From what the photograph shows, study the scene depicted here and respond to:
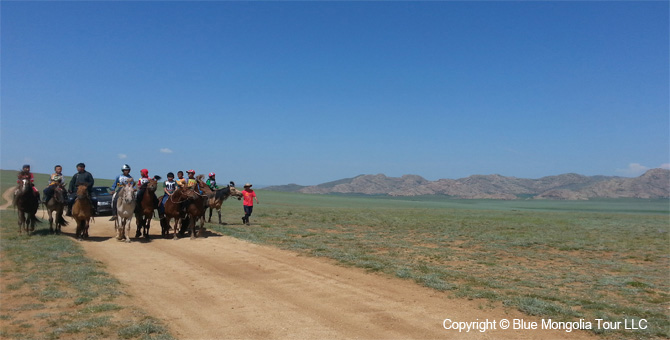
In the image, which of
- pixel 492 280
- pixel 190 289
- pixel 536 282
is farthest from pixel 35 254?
pixel 536 282

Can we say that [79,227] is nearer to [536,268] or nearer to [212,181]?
[212,181]

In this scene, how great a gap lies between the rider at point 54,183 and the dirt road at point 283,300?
15.4ft

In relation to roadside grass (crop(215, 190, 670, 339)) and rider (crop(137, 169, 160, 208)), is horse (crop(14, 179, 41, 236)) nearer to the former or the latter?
rider (crop(137, 169, 160, 208))

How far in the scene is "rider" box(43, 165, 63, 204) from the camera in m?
16.6

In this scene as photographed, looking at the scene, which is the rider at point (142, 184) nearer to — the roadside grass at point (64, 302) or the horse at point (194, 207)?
the horse at point (194, 207)

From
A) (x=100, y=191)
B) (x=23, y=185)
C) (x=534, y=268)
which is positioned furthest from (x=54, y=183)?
(x=534, y=268)

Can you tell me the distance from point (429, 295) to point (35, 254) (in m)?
11.4

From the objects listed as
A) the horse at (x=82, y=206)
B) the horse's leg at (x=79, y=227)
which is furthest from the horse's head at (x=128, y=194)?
the horse's leg at (x=79, y=227)

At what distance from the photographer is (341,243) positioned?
17.8 m

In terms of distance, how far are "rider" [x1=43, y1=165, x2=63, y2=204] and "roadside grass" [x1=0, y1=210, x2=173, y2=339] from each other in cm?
385

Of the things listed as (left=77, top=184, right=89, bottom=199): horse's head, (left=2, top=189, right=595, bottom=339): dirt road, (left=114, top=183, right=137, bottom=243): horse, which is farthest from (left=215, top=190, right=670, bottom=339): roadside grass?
(left=77, top=184, right=89, bottom=199): horse's head

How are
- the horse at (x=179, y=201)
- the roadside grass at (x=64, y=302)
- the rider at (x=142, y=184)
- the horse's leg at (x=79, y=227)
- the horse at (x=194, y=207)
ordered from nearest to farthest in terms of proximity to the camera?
the roadside grass at (x=64, y=302), the horse's leg at (x=79, y=227), the rider at (x=142, y=184), the horse at (x=179, y=201), the horse at (x=194, y=207)

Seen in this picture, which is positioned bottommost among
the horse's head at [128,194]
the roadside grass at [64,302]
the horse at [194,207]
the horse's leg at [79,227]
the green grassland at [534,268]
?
the green grassland at [534,268]

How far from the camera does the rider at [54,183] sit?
652 inches
